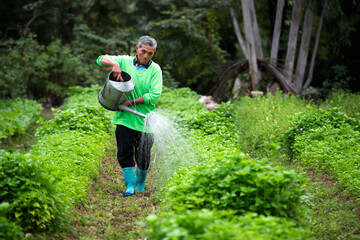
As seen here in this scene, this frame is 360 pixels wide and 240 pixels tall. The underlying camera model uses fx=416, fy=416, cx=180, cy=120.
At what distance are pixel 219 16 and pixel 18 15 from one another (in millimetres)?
8660

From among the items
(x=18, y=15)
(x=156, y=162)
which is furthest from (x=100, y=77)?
(x=156, y=162)

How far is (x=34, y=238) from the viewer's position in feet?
12.2

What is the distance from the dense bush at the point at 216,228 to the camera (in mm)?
2869

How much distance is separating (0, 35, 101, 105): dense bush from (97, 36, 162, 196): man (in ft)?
32.6

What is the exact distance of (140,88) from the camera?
5492 mm

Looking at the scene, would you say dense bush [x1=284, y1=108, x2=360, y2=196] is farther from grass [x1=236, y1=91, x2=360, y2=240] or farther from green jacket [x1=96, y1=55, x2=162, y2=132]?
green jacket [x1=96, y1=55, x2=162, y2=132]

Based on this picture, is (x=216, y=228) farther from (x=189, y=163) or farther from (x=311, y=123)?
(x=311, y=123)

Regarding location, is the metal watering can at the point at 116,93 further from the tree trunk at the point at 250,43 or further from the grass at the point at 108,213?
the tree trunk at the point at 250,43

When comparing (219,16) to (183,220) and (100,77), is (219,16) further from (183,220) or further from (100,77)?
(183,220)

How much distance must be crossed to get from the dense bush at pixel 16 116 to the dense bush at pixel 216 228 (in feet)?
19.3

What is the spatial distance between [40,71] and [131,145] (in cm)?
1107

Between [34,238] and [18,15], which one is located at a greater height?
[18,15]

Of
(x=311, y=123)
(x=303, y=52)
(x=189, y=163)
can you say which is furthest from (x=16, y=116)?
(x=303, y=52)

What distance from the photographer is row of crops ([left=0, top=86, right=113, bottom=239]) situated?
3723mm
